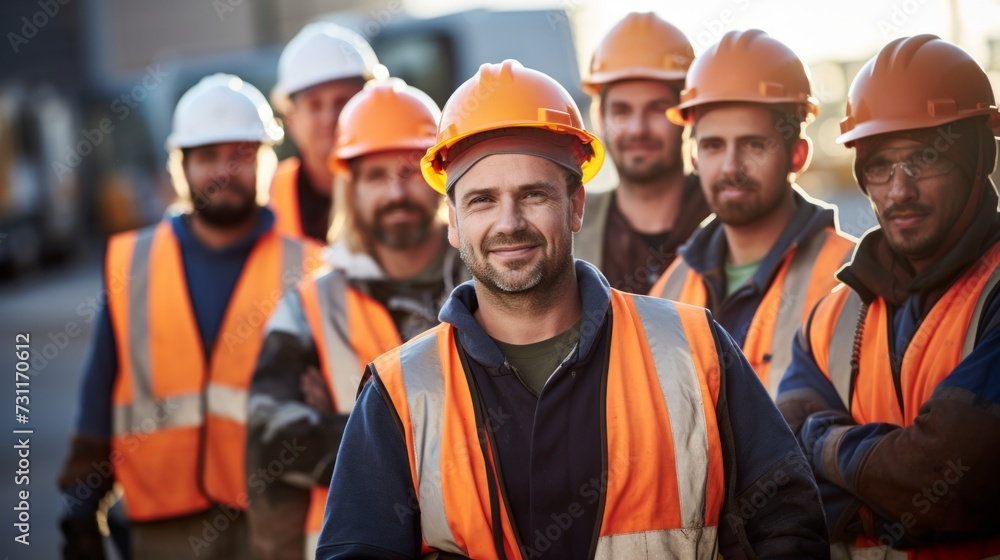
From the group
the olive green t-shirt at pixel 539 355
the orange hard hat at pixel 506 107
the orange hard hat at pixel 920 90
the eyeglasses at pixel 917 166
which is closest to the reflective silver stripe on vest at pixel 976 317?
the eyeglasses at pixel 917 166

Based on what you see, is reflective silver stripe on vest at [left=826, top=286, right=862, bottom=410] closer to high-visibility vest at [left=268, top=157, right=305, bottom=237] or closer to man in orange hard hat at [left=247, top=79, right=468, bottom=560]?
man in orange hard hat at [left=247, top=79, right=468, bottom=560]

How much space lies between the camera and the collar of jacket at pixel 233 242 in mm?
6094

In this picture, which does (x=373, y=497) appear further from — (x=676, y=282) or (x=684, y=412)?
(x=676, y=282)

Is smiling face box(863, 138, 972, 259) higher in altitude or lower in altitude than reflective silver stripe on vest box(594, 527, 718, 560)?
higher

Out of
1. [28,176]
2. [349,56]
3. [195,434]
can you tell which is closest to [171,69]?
[28,176]

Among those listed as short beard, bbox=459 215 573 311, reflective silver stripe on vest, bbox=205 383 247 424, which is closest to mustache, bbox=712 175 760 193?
short beard, bbox=459 215 573 311

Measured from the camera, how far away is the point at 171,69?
74.1 feet

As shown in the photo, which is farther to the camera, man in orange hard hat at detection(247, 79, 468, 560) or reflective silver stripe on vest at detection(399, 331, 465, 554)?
man in orange hard hat at detection(247, 79, 468, 560)

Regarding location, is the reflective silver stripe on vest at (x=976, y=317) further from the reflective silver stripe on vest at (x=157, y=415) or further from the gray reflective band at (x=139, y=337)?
the gray reflective band at (x=139, y=337)

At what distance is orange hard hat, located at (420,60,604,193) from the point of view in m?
3.48

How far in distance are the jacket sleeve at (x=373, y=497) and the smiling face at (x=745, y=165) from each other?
188cm

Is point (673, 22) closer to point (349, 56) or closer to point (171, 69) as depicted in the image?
point (349, 56)

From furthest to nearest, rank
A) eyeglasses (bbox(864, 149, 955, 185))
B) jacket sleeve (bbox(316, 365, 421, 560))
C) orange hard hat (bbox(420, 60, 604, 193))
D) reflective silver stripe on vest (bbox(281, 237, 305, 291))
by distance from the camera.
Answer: reflective silver stripe on vest (bbox(281, 237, 305, 291))
eyeglasses (bbox(864, 149, 955, 185))
orange hard hat (bbox(420, 60, 604, 193))
jacket sleeve (bbox(316, 365, 421, 560))

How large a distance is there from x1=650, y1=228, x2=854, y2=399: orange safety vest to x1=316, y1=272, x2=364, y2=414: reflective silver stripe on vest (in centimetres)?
164
